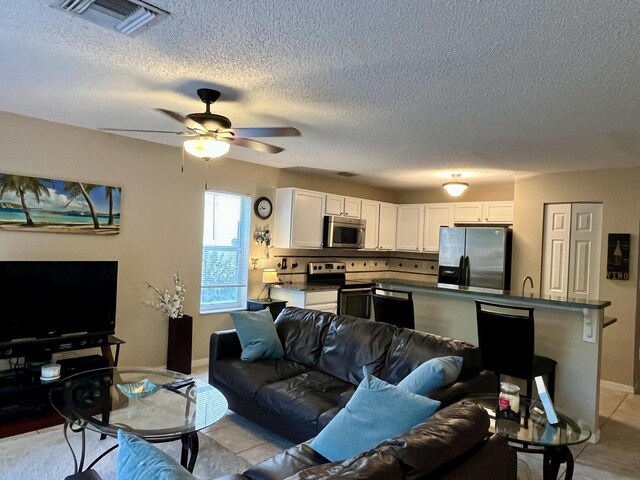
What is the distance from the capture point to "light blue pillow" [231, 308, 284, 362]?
357 cm

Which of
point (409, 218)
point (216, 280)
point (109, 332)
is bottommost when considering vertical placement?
point (109, 332)

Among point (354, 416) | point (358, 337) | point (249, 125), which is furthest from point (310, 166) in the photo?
point (354, 416)

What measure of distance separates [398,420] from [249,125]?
2.76 m

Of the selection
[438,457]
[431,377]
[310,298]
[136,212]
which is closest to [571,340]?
[431,377]

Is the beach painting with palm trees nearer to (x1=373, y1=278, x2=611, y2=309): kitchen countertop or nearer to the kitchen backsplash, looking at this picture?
the kitchen backsplash

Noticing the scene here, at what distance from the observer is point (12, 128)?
143 inches

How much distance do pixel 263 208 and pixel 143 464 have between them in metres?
4.58

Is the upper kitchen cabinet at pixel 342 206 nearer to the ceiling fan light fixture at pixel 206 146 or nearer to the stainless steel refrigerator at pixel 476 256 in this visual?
the stainless steel refrigerator at pixel 476 256

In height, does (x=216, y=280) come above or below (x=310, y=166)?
below

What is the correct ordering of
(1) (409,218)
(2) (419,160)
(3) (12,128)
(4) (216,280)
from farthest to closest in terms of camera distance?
1. (1) (409,218)
2. (4) (216,280)
3. (2) (419,160)
4. (3) (12,128)

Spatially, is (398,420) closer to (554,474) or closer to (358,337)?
(554,474)

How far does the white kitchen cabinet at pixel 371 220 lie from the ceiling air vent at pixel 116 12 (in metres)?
4.92

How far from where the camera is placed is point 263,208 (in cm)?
564

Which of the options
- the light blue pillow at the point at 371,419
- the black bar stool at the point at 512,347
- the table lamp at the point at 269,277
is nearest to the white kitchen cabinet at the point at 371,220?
the table lamp at the point at 269,277
